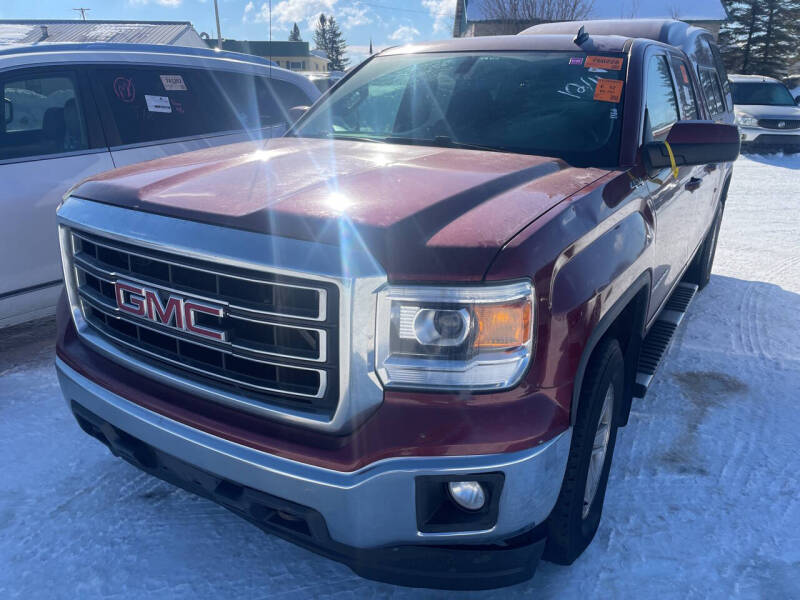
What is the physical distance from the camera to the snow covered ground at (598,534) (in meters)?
2.30

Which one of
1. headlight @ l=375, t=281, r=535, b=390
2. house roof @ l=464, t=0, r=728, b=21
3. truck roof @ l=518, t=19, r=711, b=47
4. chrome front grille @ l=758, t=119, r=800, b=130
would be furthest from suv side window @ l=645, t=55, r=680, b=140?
house roof @ l=464, t=0, r=728, b=21

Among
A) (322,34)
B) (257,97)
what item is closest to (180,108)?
(257,97)

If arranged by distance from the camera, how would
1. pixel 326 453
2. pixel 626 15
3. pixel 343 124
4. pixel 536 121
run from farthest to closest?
pixel 626 15, pixel 343 124, pixel 536 121, pixel 326 453

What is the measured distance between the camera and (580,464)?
2.03 meters

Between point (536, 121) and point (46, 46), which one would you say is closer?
point (536, 121)

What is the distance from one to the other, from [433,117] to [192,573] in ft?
7.24

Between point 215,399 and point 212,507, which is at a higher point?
point 215,399

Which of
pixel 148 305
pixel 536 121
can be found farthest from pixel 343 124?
pixel 148 305

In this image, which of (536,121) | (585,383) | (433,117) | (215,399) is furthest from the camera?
(433,117)

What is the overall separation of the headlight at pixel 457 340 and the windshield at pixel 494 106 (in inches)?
48.0

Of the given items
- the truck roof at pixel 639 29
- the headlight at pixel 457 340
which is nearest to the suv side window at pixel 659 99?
the truck roof at pixel 639 29

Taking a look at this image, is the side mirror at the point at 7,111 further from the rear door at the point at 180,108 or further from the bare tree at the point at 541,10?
the bare tree at the point at 541,10

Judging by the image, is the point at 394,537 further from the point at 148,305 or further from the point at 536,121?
the point at 536,121

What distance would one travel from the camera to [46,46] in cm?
427
